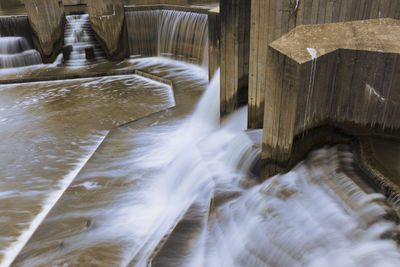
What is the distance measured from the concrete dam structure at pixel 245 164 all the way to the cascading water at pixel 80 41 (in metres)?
4.76

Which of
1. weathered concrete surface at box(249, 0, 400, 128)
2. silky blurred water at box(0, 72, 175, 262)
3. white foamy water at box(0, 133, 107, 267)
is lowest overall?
white foamy water at box(0, 133, 107, 267)

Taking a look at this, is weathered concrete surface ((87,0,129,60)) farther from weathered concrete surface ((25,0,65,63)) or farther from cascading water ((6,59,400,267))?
cascading water ((6,59,400,267))

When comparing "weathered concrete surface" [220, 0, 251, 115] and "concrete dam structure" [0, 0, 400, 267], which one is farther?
"weathered concrete surface" [220, 0, 251, 115]

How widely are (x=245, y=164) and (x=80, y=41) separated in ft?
30.4

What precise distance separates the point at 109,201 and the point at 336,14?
3.51 metres

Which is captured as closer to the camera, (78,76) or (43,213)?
(43,213)

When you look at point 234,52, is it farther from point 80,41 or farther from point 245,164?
point 80,41

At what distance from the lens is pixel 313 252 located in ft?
8.57

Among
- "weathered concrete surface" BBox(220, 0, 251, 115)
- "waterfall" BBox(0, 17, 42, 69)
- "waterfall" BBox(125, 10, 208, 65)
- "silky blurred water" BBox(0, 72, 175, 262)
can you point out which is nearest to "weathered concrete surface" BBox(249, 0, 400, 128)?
"weathered concrete surface" BBox(220, 0, 251, 115)

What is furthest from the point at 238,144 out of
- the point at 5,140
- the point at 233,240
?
the point at 5,140

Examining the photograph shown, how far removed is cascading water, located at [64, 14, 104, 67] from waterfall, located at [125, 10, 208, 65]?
1.19 m

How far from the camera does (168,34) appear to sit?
10.9 m

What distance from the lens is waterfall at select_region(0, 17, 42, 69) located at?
10836 millimetres

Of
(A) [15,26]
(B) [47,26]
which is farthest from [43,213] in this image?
(A) [15,26]
